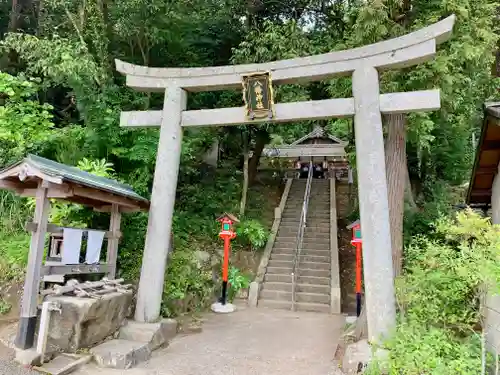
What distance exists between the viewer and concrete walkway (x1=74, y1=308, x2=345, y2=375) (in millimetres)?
5844

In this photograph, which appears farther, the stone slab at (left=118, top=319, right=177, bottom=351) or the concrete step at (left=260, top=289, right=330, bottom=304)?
the concrete step at (left=260, top=289, right=330, bottom=304)

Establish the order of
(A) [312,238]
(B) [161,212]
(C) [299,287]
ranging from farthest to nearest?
(A) [312,238] → (C) [299,287] → (B) [161,212]

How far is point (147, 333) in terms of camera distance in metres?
6.50

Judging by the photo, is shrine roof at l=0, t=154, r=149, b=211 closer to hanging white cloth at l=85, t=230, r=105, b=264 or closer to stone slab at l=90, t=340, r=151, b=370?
hanging white cloth at l=85, t=230, r=105, b=264

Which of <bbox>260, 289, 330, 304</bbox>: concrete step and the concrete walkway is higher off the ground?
<bbox>260, 289, 330, 304</bbox>: concrete step

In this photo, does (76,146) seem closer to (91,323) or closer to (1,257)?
(1,257)

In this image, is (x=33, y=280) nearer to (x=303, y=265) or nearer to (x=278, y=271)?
(x=278, y=271)

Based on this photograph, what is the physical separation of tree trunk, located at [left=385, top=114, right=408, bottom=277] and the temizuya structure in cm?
112

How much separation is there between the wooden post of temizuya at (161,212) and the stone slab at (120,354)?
710mm

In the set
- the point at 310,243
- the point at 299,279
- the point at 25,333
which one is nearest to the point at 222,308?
the point at 299,279

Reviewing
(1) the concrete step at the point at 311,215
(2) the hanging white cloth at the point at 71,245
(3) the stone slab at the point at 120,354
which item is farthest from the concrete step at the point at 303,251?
(2) the hanging white cloth at the point at 71,245

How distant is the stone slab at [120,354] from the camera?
5.62m

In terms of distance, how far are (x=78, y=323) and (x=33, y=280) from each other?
35.1 inches

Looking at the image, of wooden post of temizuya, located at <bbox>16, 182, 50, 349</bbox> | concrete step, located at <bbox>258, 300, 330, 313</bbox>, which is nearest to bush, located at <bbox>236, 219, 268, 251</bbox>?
concrete step, located at <bbox>258, 300, 330, 313</bbox>
